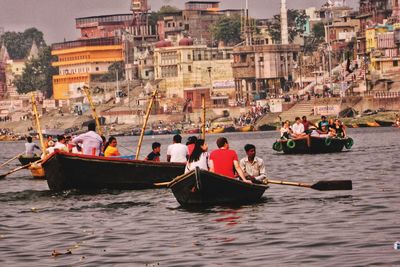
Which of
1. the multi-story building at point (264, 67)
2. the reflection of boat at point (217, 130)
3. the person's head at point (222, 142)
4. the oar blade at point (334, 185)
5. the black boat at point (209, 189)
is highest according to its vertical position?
the person's head at point (222, 142)

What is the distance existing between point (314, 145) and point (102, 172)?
24.7m

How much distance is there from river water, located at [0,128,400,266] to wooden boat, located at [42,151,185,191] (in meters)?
0.35

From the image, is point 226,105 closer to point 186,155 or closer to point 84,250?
point 186,155

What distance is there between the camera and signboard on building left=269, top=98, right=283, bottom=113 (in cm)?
17576

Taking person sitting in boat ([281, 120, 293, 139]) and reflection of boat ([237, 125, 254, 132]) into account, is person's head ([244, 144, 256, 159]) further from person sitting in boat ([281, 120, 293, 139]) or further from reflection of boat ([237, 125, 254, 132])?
reflection of boat ([237, 125, 254, 132])

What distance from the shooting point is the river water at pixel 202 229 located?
82.3 feet

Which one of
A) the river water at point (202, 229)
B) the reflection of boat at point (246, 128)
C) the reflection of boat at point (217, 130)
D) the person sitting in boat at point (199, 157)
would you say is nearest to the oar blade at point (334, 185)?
the river water at point (202, 229)

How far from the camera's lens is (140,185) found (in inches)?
1590

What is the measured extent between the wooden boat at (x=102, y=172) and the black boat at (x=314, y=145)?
23.5 m

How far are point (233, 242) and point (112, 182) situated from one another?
1346 centimetres

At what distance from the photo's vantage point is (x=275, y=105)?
177 m

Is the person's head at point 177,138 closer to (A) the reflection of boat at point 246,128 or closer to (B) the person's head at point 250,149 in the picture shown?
(B) the person's head at point 250,149

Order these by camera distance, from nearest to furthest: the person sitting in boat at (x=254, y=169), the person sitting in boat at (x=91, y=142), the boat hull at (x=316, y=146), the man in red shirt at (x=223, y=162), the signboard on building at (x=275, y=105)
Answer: the man in red shirt at (x=223, y=162) < the person sitting in boat at (x=254, y=169) < the person sitting in boat at (x=91, y=142) < the boat hull at (x=316, y=146) < the signboard on building at (x=275, y=105)

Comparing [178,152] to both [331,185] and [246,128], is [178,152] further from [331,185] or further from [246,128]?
[246,128]
